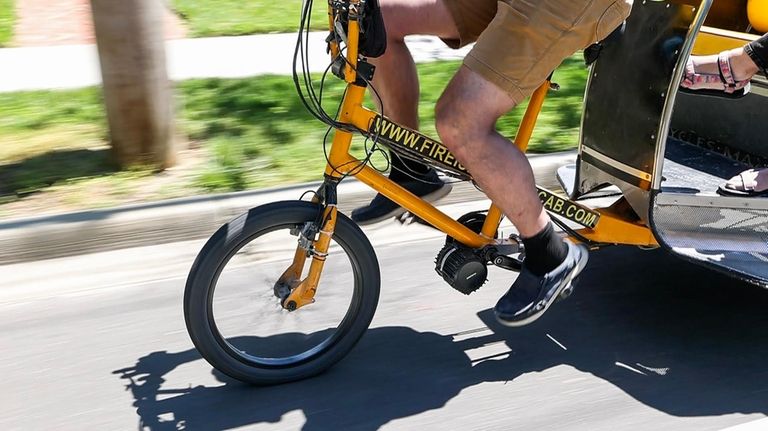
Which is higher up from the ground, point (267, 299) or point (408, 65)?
point (408, 65)

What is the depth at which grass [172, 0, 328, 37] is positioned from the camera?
7.95 meters

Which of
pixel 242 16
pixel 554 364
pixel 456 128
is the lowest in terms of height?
pixel 554 364

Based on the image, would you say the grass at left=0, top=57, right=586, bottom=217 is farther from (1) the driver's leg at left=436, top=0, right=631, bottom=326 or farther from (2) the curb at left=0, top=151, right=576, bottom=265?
(1) the driver's leg at left=436, top=0, right=631, bottom=326

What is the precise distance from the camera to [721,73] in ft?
12.3

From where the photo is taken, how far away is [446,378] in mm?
3465

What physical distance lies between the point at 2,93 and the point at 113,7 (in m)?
1.78

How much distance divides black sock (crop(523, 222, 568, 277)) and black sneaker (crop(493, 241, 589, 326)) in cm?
2

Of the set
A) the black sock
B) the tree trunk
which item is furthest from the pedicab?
the tree trunk

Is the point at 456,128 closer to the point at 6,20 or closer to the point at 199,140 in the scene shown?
the point at 199,140

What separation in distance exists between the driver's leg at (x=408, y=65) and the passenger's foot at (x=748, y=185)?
1.17 m

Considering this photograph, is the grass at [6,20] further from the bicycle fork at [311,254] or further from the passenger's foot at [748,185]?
the passenger's foot at [748,185]

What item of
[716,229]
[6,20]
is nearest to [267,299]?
[716,229]

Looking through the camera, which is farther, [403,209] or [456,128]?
[403,209]

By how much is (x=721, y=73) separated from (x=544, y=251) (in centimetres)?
107
